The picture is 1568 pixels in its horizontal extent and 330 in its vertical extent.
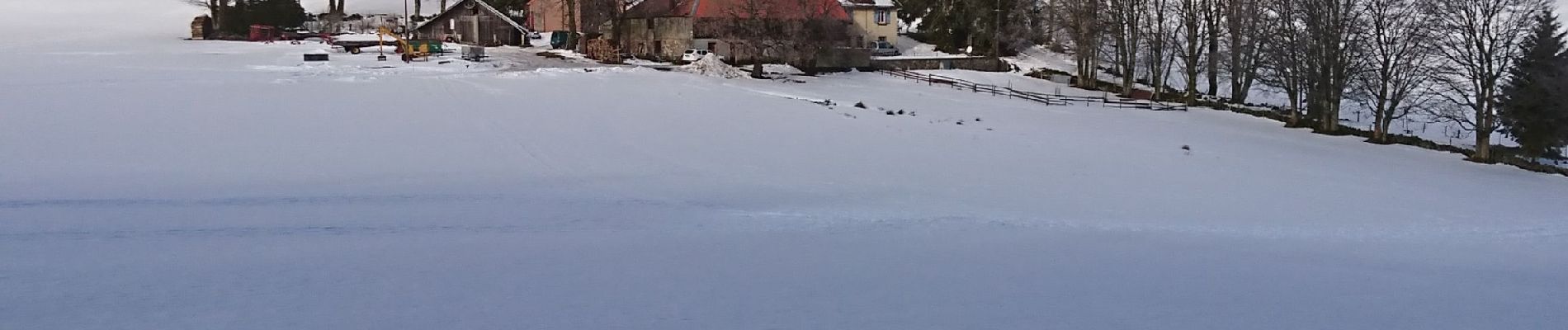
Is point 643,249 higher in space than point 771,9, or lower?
lower

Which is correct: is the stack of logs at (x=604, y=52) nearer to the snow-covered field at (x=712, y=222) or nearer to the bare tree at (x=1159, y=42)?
the snow-covered field at (x=712, y=222)

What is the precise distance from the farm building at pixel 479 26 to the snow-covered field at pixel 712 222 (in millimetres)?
31666

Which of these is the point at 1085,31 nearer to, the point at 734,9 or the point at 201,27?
the point at 734,9

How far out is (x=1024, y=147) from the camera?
80.5 ft

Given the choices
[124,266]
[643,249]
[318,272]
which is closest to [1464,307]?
[643,249]

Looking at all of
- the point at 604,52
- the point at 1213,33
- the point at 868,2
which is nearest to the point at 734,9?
the point at 604,52

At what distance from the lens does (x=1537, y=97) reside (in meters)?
29.0

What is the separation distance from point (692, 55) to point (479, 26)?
17554 millimetres

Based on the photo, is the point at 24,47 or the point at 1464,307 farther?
the point at 24,47

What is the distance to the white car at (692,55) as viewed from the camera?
1925 inches

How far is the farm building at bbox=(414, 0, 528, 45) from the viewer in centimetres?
6147

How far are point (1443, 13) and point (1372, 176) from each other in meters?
10.9

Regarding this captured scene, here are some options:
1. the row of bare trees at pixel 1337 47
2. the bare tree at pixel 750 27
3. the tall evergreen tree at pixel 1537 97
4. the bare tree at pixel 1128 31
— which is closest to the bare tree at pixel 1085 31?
the row of bare trees at pixel 1337 47

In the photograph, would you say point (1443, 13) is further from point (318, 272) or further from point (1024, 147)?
point (318, 272)
